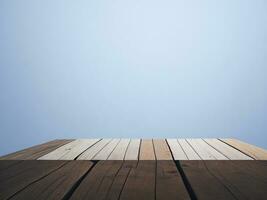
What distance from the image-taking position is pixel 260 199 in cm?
98

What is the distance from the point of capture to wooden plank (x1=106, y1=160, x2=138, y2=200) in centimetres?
103

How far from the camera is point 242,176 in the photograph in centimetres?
129

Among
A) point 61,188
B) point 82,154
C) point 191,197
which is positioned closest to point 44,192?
point 61,188

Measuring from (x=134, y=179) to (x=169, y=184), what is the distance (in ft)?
0.51

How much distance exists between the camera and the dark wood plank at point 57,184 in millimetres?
1034

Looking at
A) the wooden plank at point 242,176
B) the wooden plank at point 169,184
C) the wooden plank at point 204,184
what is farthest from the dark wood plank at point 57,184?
the wooden plank at point 242,176

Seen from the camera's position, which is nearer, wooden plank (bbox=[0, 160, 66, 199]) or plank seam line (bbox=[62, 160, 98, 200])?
plank seam line (bbox=[62, 160, 98, 200])

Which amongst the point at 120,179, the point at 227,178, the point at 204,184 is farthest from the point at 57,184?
the point at 227,178

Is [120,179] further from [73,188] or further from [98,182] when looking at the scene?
[73,188]

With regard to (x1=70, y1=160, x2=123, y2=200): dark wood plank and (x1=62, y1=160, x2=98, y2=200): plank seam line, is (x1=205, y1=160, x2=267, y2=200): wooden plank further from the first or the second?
(x1=62, y1=160, x2=98, y2=200): plank seam line

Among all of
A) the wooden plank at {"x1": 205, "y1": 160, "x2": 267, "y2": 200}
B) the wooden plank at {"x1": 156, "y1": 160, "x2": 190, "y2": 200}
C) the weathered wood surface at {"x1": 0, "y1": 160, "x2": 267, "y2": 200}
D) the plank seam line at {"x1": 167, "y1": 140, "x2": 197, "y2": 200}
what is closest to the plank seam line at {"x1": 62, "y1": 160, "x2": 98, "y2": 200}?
the weathered wood surface at {"x1": 0, "y1": 160, "x2": 267, "y2": 200}

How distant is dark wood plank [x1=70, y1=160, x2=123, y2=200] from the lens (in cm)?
103

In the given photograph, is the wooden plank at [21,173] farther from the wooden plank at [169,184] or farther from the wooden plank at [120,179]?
the wooden plank at [169,184]

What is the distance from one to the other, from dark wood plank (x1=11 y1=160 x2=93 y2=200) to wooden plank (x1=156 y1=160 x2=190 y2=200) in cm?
31
